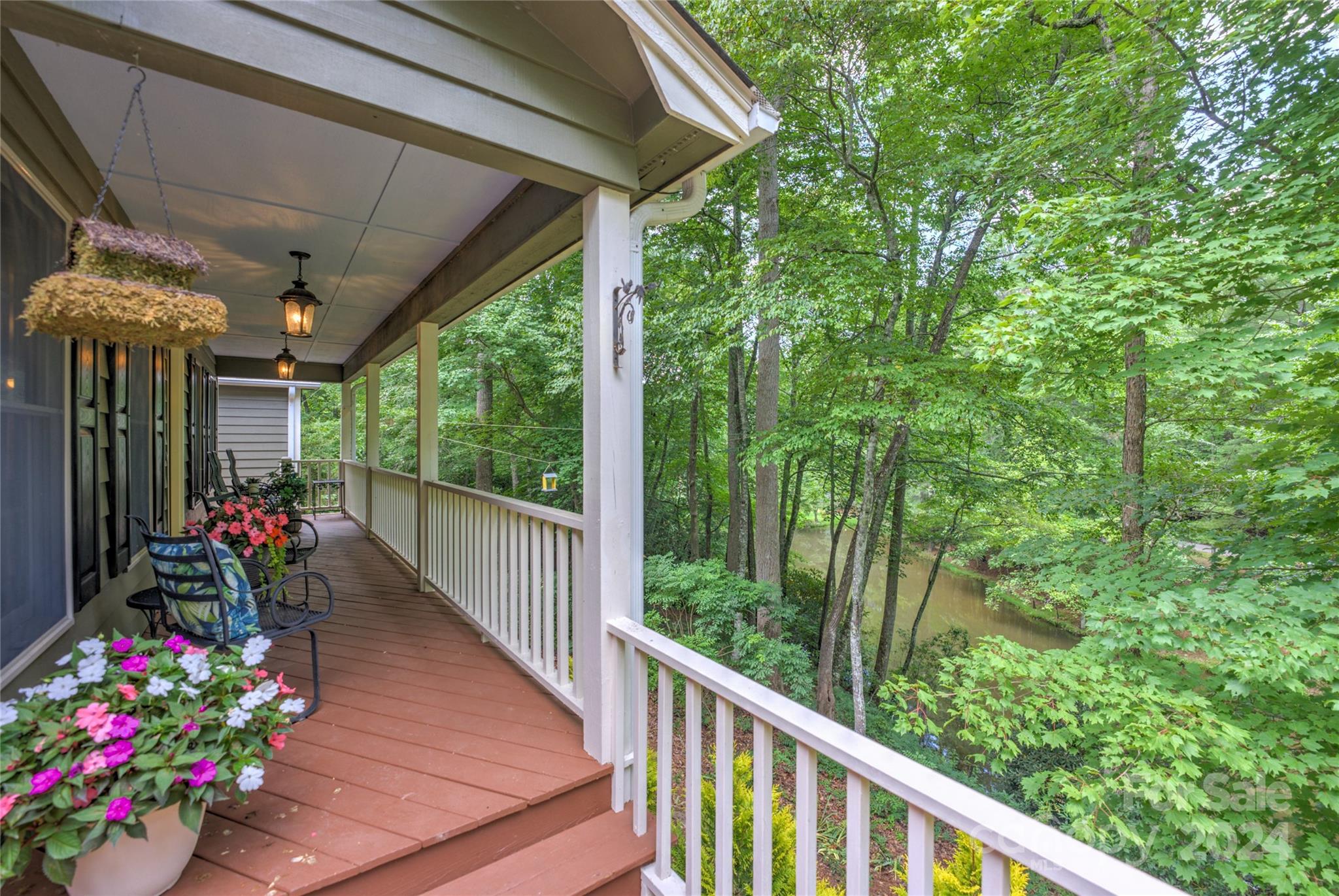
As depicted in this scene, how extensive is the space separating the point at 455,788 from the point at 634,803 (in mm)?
611

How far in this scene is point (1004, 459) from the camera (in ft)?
22.7

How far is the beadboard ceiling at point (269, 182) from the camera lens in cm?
192

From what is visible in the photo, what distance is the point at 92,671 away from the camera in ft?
4.40

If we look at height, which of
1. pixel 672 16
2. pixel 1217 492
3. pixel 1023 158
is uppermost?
pixel 1023 158

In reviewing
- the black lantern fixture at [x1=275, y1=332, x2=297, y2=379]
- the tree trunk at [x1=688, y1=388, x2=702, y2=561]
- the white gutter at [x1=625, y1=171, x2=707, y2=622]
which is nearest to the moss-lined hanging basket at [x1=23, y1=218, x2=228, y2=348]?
the white gutter at [x1=625, y1=171, x2=707, y2=622]

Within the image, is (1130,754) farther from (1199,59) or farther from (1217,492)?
(1199,59)

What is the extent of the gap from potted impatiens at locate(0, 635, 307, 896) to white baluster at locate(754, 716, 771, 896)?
48.9 inches

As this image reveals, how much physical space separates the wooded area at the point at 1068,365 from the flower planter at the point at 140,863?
2155 mm

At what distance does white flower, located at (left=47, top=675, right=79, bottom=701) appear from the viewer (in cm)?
128

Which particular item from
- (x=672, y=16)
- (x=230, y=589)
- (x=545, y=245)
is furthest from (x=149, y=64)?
(x=230, y=589)

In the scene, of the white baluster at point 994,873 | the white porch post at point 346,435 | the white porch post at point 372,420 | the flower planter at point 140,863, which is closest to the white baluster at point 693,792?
the white baluster at point 994,873

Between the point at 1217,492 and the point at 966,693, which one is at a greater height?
the point at 1217,492

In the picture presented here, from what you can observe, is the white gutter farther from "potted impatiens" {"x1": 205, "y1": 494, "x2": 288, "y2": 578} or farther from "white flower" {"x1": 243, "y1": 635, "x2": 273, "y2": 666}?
"potted impatiens" {"x1": 205, "y1": 494, "x2": 288, "y2": 578}

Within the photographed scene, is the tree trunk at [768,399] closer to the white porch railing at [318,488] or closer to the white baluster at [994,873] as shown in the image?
the white baluster at [994,873]
